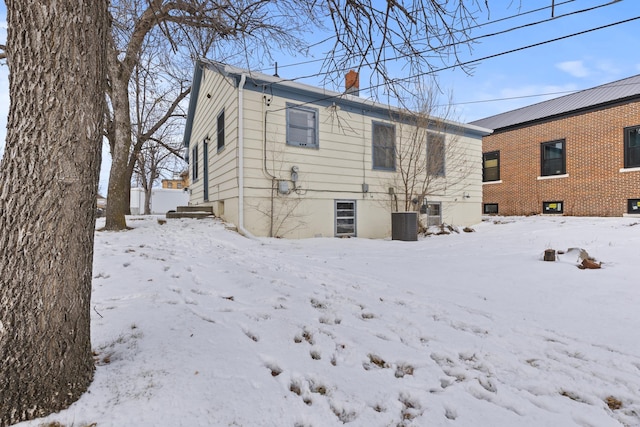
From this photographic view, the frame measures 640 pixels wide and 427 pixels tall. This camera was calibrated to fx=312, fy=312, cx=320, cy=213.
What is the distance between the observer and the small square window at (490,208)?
50.4 ft

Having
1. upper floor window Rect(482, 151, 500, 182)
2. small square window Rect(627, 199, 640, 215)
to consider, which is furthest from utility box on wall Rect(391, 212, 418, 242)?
upper floor window Rect(482, 151, 500, 182)

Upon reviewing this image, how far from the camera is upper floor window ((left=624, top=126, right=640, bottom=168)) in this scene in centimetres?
1108

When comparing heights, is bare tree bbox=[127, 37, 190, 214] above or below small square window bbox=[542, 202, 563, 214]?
above

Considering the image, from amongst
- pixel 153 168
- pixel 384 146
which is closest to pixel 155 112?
pixel 153 168

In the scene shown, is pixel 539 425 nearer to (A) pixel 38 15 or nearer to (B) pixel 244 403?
(B) pixel 244 403

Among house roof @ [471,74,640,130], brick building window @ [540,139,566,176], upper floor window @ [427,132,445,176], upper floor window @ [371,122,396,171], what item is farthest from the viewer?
brick building window @ [540,139,566,176]

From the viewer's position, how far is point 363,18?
317cm

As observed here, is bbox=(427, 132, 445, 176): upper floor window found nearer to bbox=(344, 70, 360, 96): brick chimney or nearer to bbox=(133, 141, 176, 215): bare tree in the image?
bbox=(344, 70, 360, 96): brick chimney

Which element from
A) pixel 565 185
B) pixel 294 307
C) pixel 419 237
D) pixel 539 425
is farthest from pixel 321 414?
pixel 565 185

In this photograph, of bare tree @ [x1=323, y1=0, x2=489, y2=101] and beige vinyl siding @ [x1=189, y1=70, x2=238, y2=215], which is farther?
beige vinyl siding @ [x1=189, y1=70, x2=238, y2=215]

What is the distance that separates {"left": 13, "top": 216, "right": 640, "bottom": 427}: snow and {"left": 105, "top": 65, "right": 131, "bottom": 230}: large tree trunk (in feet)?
11.5

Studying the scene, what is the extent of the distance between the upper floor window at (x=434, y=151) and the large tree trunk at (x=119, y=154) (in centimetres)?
818

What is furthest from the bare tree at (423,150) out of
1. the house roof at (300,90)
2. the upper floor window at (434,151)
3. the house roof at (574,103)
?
the house roof at (574,103)

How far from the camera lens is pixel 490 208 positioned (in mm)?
15609
